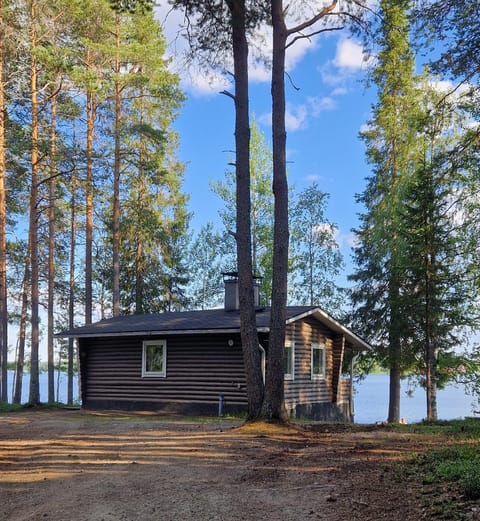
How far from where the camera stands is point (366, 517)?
446 cm

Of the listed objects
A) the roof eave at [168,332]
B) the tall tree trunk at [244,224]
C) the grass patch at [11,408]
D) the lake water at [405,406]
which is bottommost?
the lake water at [405,406]

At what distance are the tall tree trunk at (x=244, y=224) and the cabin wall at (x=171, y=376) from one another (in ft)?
14.4

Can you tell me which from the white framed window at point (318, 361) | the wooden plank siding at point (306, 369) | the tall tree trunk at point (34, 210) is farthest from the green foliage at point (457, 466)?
the tall tree trunk at point (34, 210)

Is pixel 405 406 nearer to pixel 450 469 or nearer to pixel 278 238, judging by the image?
pixel 278 238

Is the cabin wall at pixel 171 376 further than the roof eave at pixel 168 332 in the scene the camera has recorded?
Yes

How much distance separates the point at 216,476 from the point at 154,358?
10350 mm

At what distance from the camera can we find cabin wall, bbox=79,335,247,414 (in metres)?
14.8

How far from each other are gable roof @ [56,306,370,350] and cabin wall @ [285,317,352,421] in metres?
0.46

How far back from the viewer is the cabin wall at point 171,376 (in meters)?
14.8

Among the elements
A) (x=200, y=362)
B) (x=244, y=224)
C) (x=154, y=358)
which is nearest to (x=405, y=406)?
(x=154, y=358)

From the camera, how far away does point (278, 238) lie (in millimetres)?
10172

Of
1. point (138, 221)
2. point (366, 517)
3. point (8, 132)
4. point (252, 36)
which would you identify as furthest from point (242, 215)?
point (138, 221)

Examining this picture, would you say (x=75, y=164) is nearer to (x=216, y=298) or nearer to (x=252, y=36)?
(x=252, y=36)

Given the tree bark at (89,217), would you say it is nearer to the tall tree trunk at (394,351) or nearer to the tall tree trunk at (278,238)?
the tall tree trunk at (278,238)
